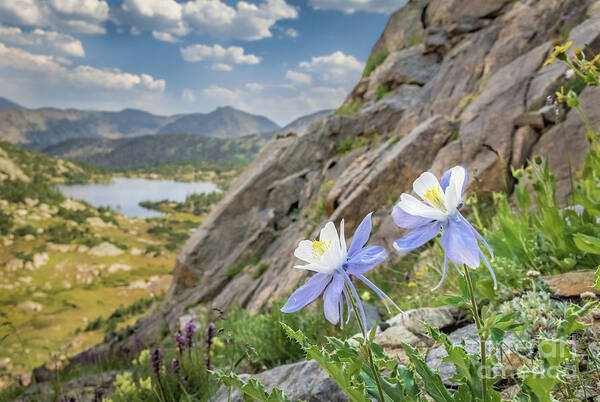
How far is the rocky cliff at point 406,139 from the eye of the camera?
22.7ft

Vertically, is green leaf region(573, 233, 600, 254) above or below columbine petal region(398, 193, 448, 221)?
below

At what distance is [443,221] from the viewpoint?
1.05m

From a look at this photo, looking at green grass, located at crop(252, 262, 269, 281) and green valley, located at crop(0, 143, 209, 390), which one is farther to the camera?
green valley, located at crop(0, 143, 209, 390)

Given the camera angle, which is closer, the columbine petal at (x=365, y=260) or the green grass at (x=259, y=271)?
the columbine petal at (x=365, y=260)

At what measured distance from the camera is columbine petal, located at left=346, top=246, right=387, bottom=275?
1019mm

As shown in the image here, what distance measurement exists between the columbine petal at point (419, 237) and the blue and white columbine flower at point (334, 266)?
0.20 ft

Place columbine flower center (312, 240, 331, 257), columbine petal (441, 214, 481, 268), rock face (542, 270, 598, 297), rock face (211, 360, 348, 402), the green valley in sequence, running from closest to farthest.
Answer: columbine petal (441, 214, 481, 268)
columbine flower center (312, 240, 331, 257)
rock face (211, 360, 348, 402)
rock face (542, 270, 598, 297)
the green valley

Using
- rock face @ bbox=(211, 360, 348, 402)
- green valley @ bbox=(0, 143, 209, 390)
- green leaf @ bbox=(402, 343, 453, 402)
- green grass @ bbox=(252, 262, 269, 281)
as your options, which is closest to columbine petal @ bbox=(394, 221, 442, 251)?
green leaf @ bbox=(402, 343, 453, 402)

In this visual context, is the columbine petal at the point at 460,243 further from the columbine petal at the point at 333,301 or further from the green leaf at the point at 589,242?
the green leaf at the point at 589,242

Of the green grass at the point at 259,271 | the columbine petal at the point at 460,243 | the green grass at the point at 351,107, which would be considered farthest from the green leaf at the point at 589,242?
the green grass at the point at 351,107

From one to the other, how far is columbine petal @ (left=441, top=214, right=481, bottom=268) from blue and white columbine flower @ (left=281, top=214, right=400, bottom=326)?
0.57 feet

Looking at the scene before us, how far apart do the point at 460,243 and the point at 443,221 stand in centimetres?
11

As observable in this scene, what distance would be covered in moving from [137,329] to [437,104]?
55.9ft

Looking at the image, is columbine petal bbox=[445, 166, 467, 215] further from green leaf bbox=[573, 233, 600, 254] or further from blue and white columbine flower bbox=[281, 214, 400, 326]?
green leaf bbox=[573, 233, 600, 254]
